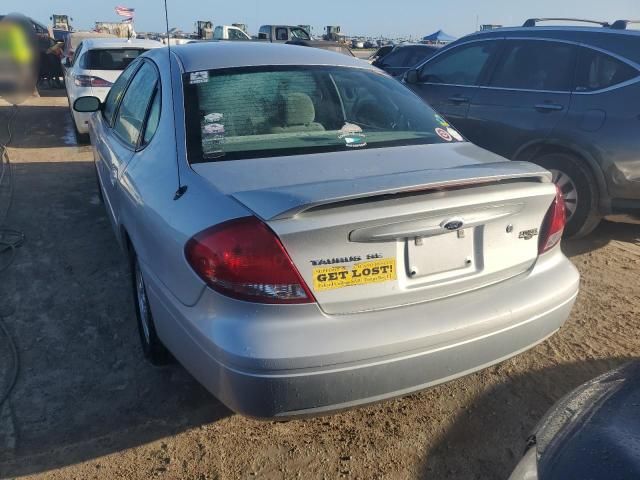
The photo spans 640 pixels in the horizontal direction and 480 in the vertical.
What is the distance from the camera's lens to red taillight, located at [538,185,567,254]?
7.98ft

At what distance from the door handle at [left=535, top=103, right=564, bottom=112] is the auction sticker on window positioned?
3.32 m

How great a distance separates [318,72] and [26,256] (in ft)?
9.03

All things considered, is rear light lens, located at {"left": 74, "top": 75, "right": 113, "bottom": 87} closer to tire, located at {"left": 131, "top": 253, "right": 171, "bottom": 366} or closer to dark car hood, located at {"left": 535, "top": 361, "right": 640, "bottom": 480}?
tire, located at {"left": 131, "top": 253, "right": 171, "bottom": 366}

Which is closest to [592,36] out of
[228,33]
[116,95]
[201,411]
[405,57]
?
[116,95]

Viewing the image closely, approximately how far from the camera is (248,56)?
10.1 ft

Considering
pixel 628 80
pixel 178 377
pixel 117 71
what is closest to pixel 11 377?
pixel 178 377

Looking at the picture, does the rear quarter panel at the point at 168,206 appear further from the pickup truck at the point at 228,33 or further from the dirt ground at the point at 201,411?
the pickup truck at the point at 228,33

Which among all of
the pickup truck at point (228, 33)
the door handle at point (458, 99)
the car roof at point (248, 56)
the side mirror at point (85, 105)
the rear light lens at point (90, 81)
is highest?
the car roof at point (248, 56)

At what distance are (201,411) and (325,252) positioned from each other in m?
1.21

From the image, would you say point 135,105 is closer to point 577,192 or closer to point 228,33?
point 577,192

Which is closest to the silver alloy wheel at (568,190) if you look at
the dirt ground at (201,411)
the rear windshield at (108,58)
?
the dirt ground at (201,411)

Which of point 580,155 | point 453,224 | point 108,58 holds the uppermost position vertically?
point 453,224

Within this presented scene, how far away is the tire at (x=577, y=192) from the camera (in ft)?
14.7

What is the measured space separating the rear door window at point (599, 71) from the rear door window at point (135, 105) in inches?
132
